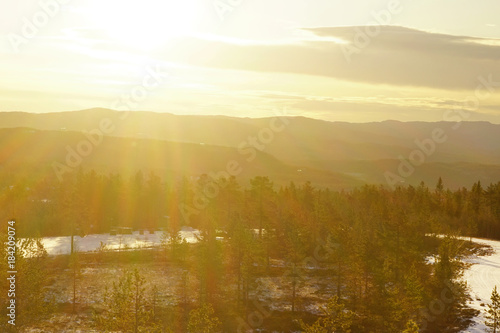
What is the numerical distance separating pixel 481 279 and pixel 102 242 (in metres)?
63.1

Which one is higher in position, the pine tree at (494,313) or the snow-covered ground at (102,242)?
the snow-covered ground at (102,242)

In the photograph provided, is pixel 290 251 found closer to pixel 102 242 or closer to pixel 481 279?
pixel 481 279

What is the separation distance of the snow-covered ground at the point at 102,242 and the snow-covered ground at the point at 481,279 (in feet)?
148

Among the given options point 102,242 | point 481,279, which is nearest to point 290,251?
point 481,279

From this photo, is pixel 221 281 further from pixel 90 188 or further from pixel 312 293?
pixel 90 188

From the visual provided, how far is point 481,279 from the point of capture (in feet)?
225

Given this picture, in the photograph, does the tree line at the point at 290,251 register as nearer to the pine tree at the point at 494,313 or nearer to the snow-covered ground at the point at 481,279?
the snow-covered ground at the point at 481,279

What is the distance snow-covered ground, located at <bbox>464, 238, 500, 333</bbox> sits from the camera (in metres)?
53.5

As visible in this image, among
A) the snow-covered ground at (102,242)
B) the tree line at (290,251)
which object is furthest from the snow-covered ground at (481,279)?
the snow-covered ground at (102,242)

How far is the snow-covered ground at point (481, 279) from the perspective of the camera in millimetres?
53469

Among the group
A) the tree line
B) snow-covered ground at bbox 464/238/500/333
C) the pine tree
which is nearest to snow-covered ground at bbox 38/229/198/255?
the tree line

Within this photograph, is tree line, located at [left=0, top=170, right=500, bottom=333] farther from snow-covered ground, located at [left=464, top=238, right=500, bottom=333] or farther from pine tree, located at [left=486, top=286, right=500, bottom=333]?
pine tree, located at [left=486, top=286, right=500, bottom=333]

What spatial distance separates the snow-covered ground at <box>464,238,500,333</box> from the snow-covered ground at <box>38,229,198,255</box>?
45116 mm

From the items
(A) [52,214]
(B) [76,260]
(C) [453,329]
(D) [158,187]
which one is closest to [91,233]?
(A) [52,214]
